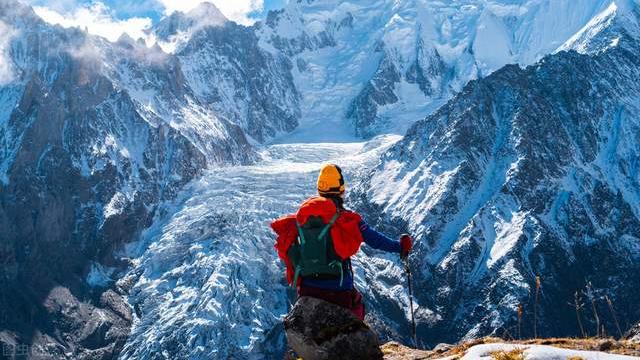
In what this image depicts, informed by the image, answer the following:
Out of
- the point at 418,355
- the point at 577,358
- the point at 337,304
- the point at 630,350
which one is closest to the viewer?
the point at 577,358

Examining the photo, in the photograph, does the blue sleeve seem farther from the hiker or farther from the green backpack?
the green backpack

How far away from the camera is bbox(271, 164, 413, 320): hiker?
18172 mm

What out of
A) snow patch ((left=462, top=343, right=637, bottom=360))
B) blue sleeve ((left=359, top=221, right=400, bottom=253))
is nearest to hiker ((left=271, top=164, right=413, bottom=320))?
blue sleeve ((left=359, top=221, right=400, bottom=253))

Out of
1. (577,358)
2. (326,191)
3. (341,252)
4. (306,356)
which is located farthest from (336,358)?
(577,358)

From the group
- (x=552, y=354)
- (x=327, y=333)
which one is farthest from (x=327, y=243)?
(x=552, y=354)

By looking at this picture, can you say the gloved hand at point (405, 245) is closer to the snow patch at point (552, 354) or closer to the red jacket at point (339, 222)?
the red jacket at point (339, 222)

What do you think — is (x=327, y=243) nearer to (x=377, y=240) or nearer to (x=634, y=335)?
(x=377, y=240)

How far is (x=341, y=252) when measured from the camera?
18.2 m

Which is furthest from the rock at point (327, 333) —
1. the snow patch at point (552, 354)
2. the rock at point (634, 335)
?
the rock at point (634, 335)

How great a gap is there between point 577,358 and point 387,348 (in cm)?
870

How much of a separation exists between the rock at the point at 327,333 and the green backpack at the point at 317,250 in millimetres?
722

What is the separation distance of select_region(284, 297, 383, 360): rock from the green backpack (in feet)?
2.37

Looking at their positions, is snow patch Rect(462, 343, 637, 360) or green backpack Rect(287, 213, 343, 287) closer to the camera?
snow patch Rect(462, 343, 637, 360)

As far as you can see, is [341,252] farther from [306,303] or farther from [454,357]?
[454,357]
